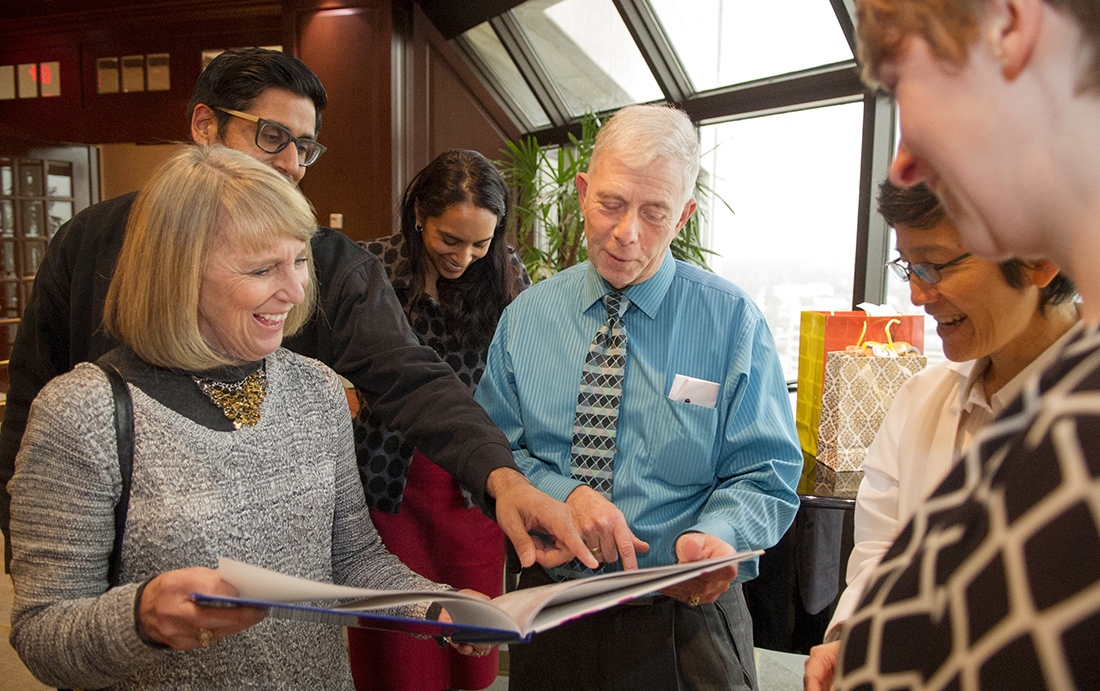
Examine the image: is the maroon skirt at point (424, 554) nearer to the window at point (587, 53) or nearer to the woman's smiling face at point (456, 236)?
the woman's smiling face at point (456, 236)

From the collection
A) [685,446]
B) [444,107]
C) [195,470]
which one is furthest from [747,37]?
[195,470]

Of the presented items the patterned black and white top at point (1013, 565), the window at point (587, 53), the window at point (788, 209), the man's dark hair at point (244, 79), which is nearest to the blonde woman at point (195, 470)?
the man's dark hair at point (244, 79)

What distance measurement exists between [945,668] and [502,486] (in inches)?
37.3

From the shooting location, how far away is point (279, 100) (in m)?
1.75

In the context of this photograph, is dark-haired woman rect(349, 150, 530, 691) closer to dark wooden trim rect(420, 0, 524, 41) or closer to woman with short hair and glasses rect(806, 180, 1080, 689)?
woman with short hair and glasses rect(806, 180, 1080, 689)

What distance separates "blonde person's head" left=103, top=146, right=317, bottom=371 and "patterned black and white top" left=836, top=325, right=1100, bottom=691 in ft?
3.59

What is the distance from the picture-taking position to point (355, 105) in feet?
21.7

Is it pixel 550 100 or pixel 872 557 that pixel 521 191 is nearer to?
pixel 550 100

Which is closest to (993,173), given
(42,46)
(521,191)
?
(521,191)

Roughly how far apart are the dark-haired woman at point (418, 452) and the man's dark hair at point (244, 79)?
80 cm

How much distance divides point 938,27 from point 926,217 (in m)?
0.94

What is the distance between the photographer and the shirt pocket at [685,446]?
149 cm

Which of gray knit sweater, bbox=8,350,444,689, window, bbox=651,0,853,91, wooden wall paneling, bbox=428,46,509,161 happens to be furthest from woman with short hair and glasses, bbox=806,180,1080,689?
wooden wall paneling, bbox=428,46,509,161

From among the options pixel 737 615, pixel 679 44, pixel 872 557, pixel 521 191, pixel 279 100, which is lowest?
pixel 737 615
